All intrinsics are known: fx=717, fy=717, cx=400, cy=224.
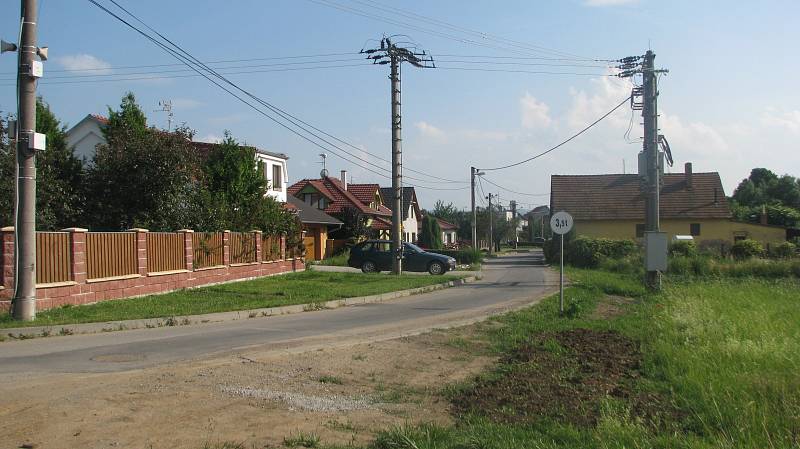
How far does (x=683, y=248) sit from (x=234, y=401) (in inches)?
1427

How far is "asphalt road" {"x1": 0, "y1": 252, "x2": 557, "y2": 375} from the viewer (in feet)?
32.9

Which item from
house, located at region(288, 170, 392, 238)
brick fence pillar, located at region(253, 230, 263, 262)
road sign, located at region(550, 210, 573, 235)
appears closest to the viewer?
road sign, located at region(550, 210, 573, 235)

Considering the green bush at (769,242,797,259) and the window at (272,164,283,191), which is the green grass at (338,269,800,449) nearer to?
the green bush at (769,242,797,259)

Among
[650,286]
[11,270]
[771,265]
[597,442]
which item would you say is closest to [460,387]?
[597,442]

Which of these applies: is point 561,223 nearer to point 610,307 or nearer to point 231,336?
point 610,307

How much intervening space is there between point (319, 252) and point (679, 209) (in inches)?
1161

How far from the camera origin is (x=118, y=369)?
9.31 m

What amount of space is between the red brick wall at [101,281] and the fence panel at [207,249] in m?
0.25

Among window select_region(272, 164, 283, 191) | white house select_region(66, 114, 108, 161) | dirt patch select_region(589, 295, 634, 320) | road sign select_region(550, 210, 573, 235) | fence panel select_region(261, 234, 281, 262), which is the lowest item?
dirt patch select_region(589, 295, 634, 320)

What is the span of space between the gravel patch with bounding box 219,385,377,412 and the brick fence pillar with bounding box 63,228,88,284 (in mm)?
9885

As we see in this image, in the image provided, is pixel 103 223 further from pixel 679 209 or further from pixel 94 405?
pixel 679 209

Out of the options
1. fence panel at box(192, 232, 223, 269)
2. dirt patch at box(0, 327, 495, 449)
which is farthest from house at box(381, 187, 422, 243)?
dirt patch at box(0, 327, 495, 449)

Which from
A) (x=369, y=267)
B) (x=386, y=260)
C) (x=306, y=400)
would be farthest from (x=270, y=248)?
(x=306, y=400)

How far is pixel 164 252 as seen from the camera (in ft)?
67.6
